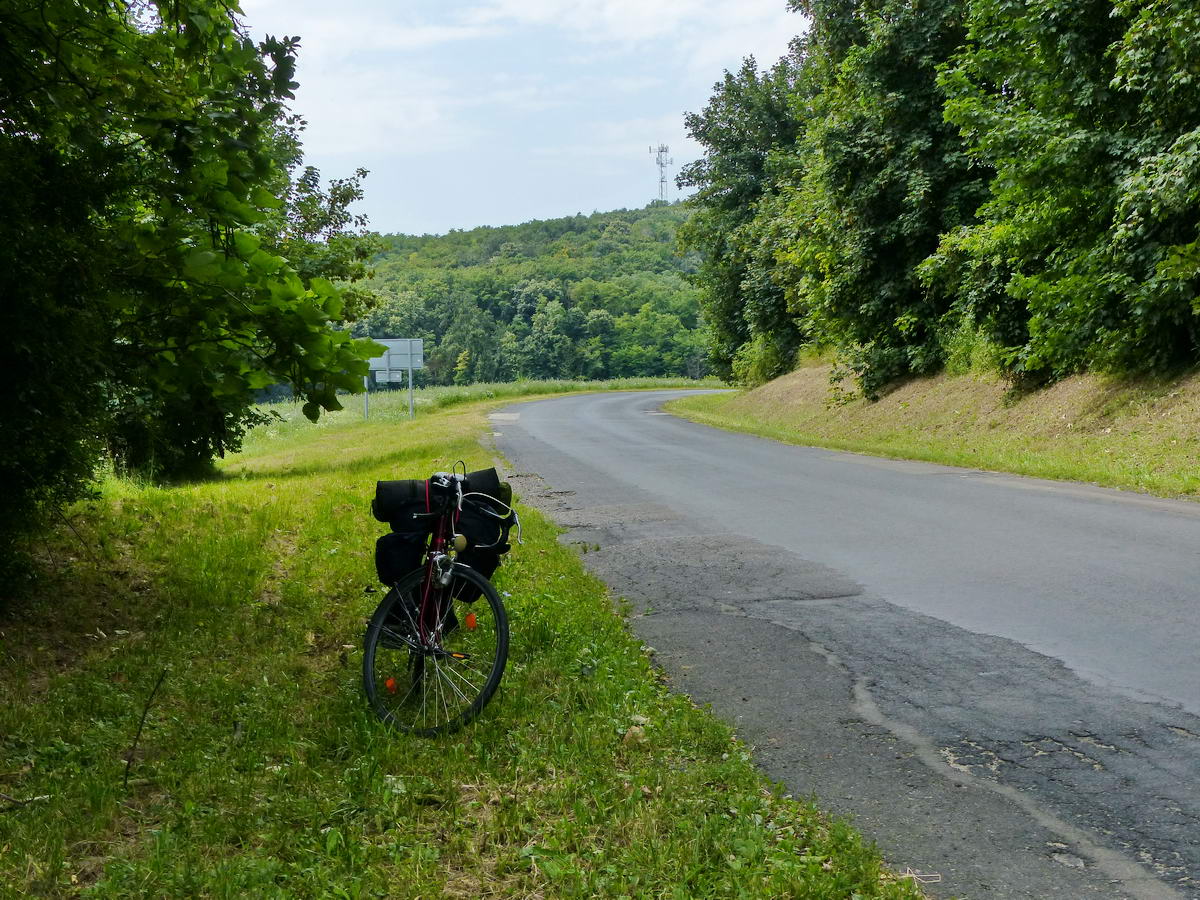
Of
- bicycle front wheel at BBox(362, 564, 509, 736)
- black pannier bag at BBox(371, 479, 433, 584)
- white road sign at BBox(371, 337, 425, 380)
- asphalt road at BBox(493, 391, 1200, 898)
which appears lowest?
asphalt road at BBox(493, 391, 1200, 898)

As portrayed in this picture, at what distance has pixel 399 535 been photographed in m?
5.18

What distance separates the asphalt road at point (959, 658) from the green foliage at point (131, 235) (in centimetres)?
335

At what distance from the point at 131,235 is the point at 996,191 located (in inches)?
684

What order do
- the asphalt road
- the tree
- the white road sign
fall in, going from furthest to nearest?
the white road sign
the tree
the asphalt road

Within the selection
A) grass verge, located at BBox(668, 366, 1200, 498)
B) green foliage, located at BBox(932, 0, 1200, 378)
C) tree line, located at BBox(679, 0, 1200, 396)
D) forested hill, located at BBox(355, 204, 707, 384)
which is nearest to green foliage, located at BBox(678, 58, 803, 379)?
tree line, located at BBox(679, 0, 1200, 396)

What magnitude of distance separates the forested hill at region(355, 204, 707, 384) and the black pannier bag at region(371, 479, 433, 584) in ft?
351

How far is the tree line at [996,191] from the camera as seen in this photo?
617 inches

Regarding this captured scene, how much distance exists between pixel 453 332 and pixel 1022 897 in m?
118

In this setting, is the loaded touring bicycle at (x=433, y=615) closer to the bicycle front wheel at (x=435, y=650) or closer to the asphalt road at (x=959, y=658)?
the bicycle front wheel at (x=435, y=650)

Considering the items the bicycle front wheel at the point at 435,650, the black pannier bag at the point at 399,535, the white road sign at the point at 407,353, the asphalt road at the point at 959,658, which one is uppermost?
the white road sign at the point at 407,353

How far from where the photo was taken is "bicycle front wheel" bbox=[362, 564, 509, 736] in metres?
4.91

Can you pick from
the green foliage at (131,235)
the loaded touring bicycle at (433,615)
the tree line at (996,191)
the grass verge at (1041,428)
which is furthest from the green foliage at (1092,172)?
the loaded touring bicycle at (433,615)

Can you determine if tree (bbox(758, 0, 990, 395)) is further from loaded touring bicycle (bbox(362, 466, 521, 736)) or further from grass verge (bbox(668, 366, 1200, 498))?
loaded touring bicycle (bbox(362, 466, 521, 736))

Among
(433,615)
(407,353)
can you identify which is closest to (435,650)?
(433,615)
